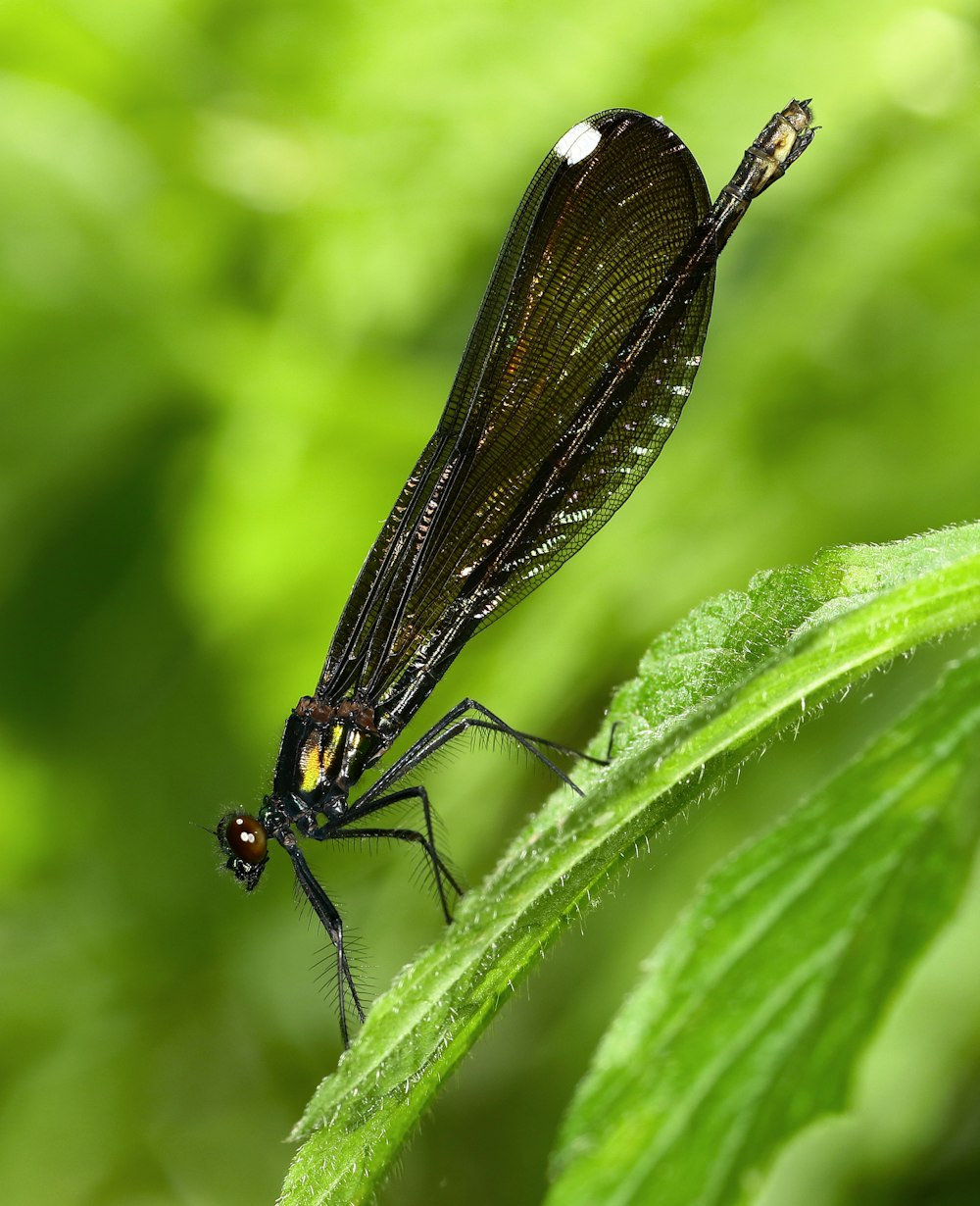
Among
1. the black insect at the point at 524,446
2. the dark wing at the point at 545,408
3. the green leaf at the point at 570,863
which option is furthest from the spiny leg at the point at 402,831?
the green leaf at the point at 570,863

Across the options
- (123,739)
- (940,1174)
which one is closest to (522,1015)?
(940,1174)

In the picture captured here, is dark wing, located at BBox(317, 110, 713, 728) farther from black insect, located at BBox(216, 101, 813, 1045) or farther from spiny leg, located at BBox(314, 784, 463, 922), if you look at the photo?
spiny leg, located at BBox(314, 784, 463, 922)

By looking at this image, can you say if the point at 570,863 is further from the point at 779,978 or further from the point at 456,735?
the point at 456,735

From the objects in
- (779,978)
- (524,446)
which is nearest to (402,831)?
(524,446)

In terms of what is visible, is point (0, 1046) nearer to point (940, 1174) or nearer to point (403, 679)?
point (403, 679)

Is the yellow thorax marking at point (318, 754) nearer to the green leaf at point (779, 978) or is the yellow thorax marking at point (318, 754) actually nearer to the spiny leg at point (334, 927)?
the spiny leg at point (334, 927)

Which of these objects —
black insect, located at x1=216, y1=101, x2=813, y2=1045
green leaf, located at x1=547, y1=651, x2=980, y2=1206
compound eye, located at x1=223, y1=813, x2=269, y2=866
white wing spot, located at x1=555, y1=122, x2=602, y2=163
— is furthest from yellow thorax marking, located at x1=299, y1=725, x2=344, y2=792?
green leaf, located at x1=547, y1=651, x2=980, y2=1206
